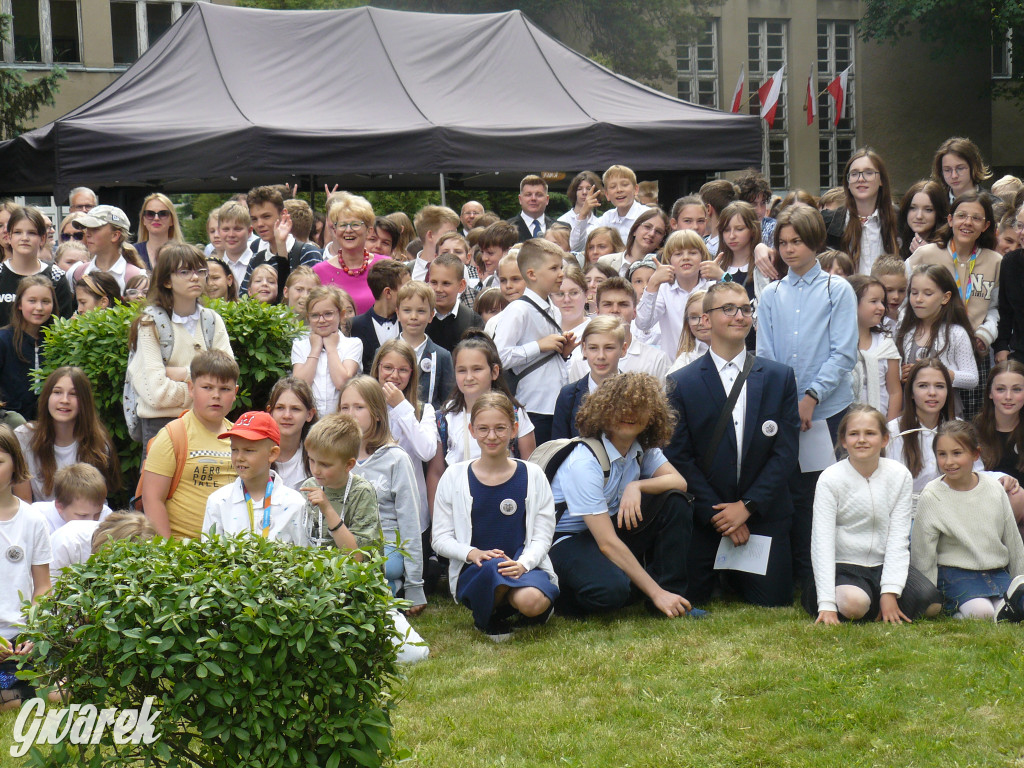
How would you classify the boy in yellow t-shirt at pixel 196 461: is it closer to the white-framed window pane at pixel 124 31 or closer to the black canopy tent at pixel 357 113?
the black canopy tent at pixel 357 113

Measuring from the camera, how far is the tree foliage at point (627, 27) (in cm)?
2841

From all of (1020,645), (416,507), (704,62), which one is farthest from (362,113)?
(704,62)

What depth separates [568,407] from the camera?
646 cm

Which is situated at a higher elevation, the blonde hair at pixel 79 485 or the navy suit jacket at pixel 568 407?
the navy suit jacket at pixel 568 407

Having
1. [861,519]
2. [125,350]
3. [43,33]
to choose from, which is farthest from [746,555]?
[43,33]

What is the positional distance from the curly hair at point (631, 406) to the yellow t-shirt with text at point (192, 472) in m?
1.80

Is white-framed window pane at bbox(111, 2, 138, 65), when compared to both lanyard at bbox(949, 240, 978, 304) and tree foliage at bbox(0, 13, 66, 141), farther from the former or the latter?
lanyard at bbox(949, 240, 978, 304)

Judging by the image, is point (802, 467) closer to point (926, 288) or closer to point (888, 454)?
point (888, 454)

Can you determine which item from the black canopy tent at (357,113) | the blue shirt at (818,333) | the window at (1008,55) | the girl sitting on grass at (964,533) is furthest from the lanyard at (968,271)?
the window at (1008,55)

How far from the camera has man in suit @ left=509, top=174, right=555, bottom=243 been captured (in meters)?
10.5

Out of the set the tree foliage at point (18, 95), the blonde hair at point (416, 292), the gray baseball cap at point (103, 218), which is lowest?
the blonde hair at point (416, 292)

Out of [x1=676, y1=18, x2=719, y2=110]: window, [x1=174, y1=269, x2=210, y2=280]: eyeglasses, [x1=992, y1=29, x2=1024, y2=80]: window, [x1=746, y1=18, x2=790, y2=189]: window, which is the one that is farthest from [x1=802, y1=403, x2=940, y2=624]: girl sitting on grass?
[x1=992, y1=29, x2=1024, y2=80]: window

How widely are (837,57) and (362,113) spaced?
23536 mm

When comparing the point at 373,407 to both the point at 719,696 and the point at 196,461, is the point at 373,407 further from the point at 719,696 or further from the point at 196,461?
the point at 719,696
